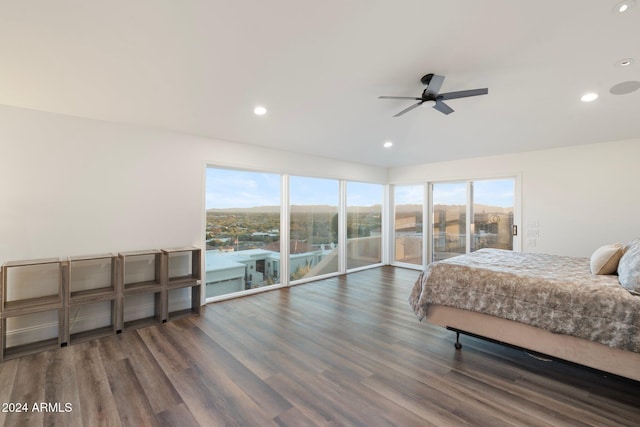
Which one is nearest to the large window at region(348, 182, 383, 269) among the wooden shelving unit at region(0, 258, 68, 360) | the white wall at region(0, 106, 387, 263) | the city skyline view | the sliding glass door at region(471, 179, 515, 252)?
the city skyline view

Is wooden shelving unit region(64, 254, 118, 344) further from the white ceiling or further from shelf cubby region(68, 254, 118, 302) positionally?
the white ceiling

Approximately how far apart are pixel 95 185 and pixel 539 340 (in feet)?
15.7

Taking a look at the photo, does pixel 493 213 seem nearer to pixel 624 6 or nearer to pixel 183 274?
pixel 624 6

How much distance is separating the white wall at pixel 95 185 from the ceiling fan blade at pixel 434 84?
293cm

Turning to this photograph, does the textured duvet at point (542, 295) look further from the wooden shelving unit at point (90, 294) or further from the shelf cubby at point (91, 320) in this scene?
the shelf cubby at point (91, 320)

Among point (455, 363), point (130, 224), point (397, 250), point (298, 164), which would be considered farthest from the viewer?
point (397, 250)

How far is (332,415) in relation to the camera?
190cm

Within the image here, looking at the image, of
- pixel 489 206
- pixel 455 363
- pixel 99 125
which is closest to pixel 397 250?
pixel 489 206

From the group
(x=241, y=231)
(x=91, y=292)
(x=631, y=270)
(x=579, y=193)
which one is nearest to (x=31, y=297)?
(x=91, y=292)

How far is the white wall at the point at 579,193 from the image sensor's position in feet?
13.4

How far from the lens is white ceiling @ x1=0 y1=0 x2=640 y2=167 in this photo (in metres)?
2.14

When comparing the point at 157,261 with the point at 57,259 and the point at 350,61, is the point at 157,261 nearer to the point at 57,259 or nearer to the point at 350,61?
the point at 57,259

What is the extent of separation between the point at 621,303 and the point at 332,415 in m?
2.20

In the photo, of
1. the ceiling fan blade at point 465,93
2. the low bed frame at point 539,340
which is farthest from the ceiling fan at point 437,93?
the low bed frame at point 539,340
